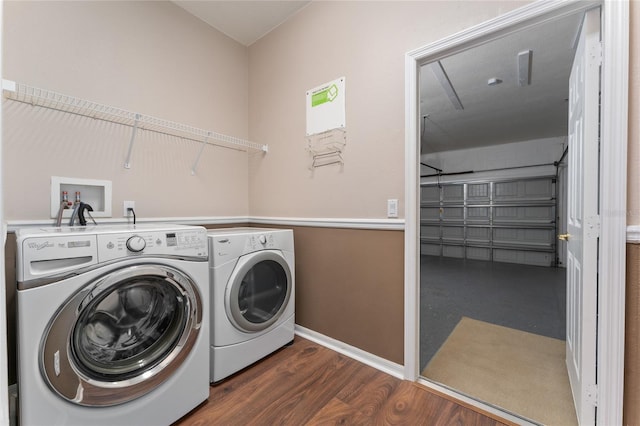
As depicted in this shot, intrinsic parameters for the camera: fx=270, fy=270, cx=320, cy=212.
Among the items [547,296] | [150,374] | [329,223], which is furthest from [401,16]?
[547,296]

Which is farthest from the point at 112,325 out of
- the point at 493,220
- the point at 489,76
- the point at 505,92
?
the point at 493,220

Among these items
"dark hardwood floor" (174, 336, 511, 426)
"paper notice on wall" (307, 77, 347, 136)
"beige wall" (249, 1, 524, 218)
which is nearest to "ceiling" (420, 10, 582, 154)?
"beige wall" (249, 1, 524, 218)

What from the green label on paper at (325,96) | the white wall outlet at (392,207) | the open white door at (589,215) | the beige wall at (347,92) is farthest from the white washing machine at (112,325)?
the open white door at (589,215)

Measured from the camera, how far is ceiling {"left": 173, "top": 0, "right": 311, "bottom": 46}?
203 cm

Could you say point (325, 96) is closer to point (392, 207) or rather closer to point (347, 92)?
point (347, 92)

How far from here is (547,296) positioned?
328 cm

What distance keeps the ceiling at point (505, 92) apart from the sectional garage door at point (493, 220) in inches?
41.3

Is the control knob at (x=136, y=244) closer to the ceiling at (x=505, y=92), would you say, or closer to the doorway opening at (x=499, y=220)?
the doorway opening at (x=499, y=220)

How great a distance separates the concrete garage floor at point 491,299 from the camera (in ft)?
7.66

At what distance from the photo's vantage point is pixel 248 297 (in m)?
1.69

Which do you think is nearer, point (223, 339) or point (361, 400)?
point (361, 400)

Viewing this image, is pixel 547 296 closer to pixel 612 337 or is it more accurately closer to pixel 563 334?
pixel 563 334

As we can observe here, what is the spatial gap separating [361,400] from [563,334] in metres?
1.96

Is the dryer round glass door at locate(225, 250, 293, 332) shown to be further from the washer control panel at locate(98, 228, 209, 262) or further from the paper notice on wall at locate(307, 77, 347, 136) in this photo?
the paper notice on wall at locate(307, 77, 347, 136)
